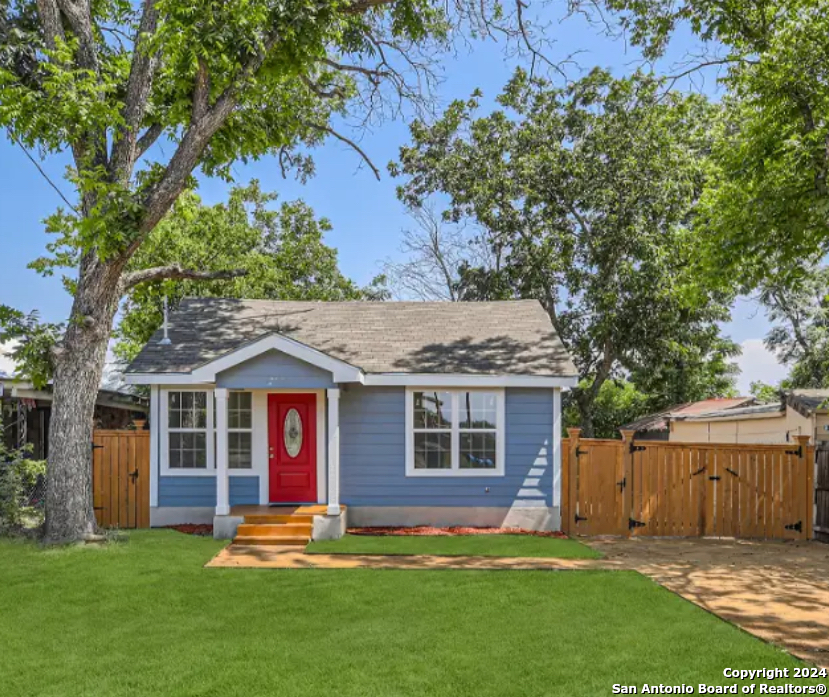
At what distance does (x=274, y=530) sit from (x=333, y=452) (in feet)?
5.10

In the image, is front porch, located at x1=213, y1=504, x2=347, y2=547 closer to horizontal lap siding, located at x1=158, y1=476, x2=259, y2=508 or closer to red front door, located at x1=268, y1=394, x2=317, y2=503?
horizontal lap siding, located at x1=158, y1=476, x2=259, y2=508

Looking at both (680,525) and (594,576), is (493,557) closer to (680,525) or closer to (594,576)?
(594,576)

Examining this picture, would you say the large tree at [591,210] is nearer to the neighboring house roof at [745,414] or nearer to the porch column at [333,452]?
the neighboring house roof at [745,414]

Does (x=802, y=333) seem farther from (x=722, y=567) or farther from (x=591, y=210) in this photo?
(x=722, y=567)

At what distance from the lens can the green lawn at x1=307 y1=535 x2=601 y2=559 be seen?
33.4 feet

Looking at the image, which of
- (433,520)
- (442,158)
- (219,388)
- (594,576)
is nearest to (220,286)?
(442,158)

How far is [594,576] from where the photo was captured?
866 centimetres

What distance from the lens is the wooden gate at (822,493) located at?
12.2 metres

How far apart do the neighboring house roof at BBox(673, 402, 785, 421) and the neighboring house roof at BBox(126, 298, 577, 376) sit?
223 inches

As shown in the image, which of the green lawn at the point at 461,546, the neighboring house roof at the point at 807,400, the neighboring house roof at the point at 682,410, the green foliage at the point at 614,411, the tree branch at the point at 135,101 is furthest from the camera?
the green foliage at the point at 614,411

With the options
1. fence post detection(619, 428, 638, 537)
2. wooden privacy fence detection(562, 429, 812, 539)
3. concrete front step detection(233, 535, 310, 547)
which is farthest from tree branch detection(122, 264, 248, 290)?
fence post detection(619, 428, 638, 537)

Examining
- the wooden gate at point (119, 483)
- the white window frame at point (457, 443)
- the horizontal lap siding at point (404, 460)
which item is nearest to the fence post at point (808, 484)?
→ the horizontal lap siding at point (404, 460)

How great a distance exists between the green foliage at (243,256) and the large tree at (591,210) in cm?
470

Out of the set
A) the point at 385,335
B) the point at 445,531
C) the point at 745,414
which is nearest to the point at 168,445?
the point at 385,335
